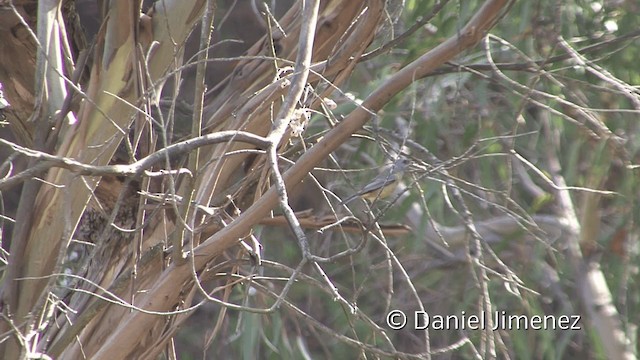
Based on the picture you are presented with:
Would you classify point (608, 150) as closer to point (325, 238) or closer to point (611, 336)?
point (611, 336)

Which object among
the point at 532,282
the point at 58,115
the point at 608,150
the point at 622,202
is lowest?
the point at 532,282

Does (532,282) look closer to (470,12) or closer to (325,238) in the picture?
(325,238)

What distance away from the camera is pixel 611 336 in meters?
2.42

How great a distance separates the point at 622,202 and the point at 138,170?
74.2 inches

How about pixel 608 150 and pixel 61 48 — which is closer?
pixel 61 48

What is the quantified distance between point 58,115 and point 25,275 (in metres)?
0.23

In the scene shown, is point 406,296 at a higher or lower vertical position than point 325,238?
lower

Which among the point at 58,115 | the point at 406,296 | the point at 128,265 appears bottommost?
the point at 406,296

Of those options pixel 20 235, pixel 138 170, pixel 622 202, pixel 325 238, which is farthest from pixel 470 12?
pixel 138 170

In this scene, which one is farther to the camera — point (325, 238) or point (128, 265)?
point (325, 238)

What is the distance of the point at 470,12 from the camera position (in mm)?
2152

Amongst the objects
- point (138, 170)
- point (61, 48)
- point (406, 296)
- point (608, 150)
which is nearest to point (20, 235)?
point (61, 48)

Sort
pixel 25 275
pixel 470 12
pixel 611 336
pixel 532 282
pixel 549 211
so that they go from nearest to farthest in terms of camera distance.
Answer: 1. pixel 25 275
2. pixel 470 12
3. pixel 611 336
4. pixel 532 282
5. pixel 549 211

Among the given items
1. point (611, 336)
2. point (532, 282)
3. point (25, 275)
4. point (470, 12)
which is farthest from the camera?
point (532, 282)
